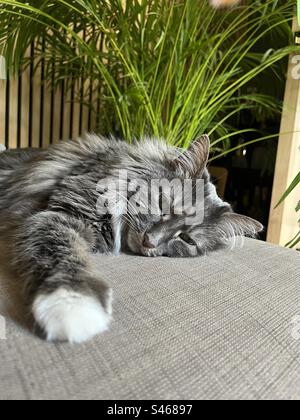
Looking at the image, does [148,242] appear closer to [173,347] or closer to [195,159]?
[195,159]

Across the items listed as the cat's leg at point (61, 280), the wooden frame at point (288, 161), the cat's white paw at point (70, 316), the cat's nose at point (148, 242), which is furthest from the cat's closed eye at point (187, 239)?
the wooden frame at point (288, 161)

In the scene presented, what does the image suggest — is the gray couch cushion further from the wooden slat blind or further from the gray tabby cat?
the wooden slat blind

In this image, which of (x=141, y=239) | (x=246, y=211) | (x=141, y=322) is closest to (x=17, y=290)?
(x=141, y=322)

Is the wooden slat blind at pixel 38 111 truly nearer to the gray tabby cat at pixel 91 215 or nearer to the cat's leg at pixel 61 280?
the gray tabby cat at pixel 91 215

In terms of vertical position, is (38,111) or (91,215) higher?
(38,111)

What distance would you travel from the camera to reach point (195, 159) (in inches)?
40.8

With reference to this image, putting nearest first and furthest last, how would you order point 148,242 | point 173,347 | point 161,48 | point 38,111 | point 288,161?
point 173,347 < point 148,242 < point 161,48 < point 288,161 < point 38,111

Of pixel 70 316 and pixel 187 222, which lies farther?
pixel 187 222

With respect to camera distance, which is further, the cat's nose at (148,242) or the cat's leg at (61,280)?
the cat's nose at (148,242)

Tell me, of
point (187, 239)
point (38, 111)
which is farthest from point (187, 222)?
point (38, 111)

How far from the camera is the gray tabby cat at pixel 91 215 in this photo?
681 mm

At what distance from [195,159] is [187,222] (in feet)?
0.67

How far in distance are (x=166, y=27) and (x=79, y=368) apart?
4.27ft

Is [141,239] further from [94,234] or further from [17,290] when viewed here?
[17,290]
